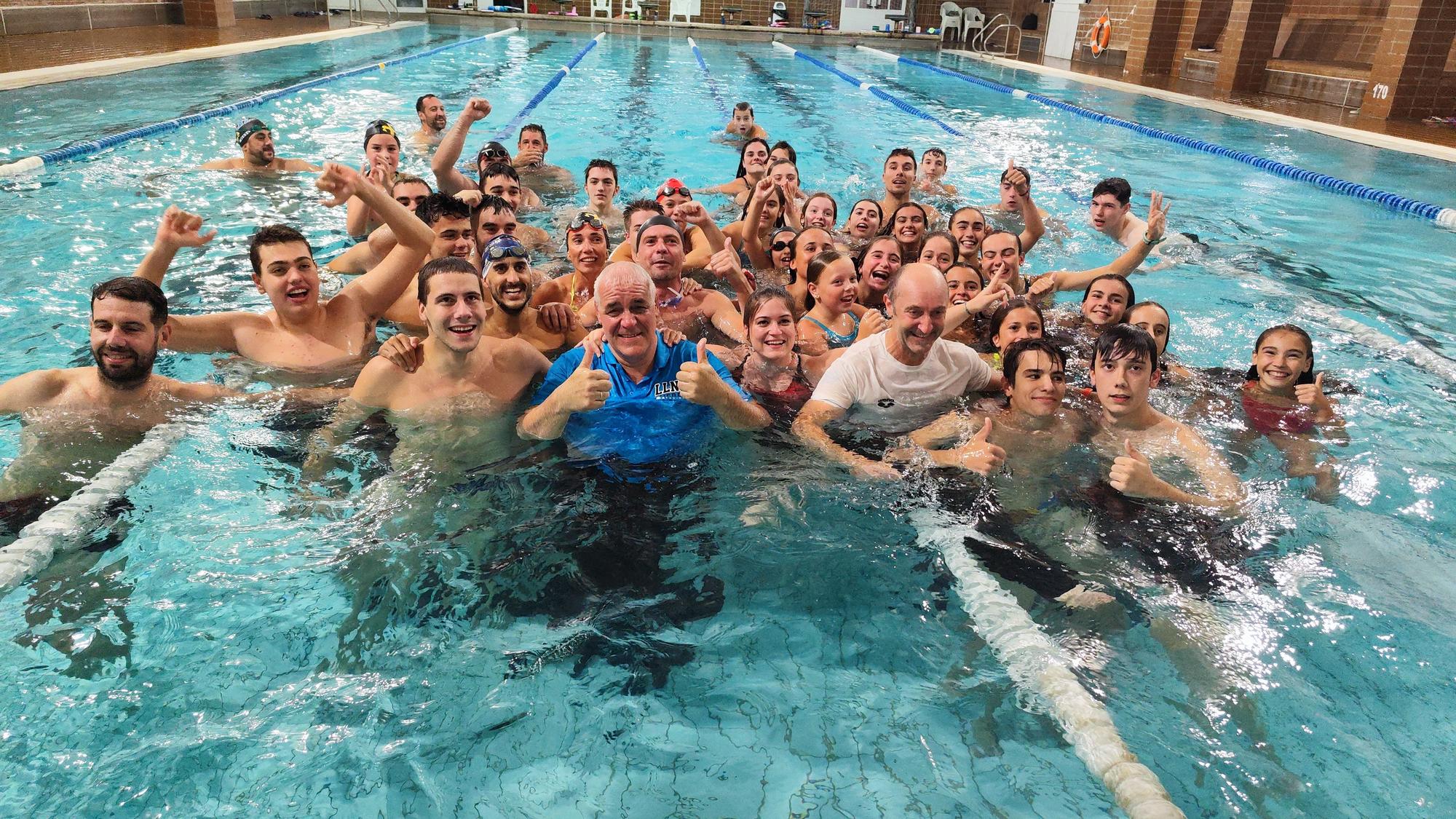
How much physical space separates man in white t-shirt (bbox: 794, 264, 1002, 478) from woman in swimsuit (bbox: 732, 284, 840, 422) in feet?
0.81

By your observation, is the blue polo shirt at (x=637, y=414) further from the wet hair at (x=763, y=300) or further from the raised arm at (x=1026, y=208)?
the raised arm at (x=1026, y=208)

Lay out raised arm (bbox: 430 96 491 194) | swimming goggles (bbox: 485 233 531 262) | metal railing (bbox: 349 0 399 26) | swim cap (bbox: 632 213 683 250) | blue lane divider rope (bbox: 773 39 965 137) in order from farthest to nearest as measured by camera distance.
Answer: metal railing (bbox: 349 0 399 26)
blue lane divider rope (bbox: 773 39 965 137)
raised arm (bbox: 430 96 491 194)
swim cap (bbox: 632 213 683 250)
swimming goggles (bbox: 485 233 531 262)

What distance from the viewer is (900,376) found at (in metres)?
3.63

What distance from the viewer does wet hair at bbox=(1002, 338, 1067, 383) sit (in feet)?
11.5

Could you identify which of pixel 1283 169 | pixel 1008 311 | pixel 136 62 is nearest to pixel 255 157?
pixel 136 62

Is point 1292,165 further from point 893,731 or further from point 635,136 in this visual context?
point 893,731

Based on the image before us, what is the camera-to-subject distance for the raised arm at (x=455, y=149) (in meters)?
5.23

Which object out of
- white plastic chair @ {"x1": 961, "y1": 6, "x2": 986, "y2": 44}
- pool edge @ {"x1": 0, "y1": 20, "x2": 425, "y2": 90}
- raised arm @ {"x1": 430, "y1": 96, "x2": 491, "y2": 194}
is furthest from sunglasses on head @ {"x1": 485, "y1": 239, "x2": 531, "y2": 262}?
white plastic chair @ {"x1": 961, "y1": 6, "x2": 986, "y2": 44}

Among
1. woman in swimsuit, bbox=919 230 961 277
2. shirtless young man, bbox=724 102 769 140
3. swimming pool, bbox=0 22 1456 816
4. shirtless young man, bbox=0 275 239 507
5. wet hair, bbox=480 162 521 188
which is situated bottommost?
swimming pool, bbox=0 22 1456 816

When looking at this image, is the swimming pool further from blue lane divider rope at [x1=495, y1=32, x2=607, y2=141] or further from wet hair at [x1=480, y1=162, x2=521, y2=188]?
blue lane divider rope at [x1=495, y1=32, x2=607, y2=141]

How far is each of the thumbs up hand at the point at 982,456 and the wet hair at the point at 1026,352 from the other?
18.3 inches

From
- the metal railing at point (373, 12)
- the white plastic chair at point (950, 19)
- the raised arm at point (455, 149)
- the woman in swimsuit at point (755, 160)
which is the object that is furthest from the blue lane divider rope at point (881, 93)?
the metal railing at point (373, 12)

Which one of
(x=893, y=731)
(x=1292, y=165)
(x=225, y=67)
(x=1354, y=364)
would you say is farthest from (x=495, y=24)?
(x=893, y=731)

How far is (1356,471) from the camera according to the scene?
3729mm
